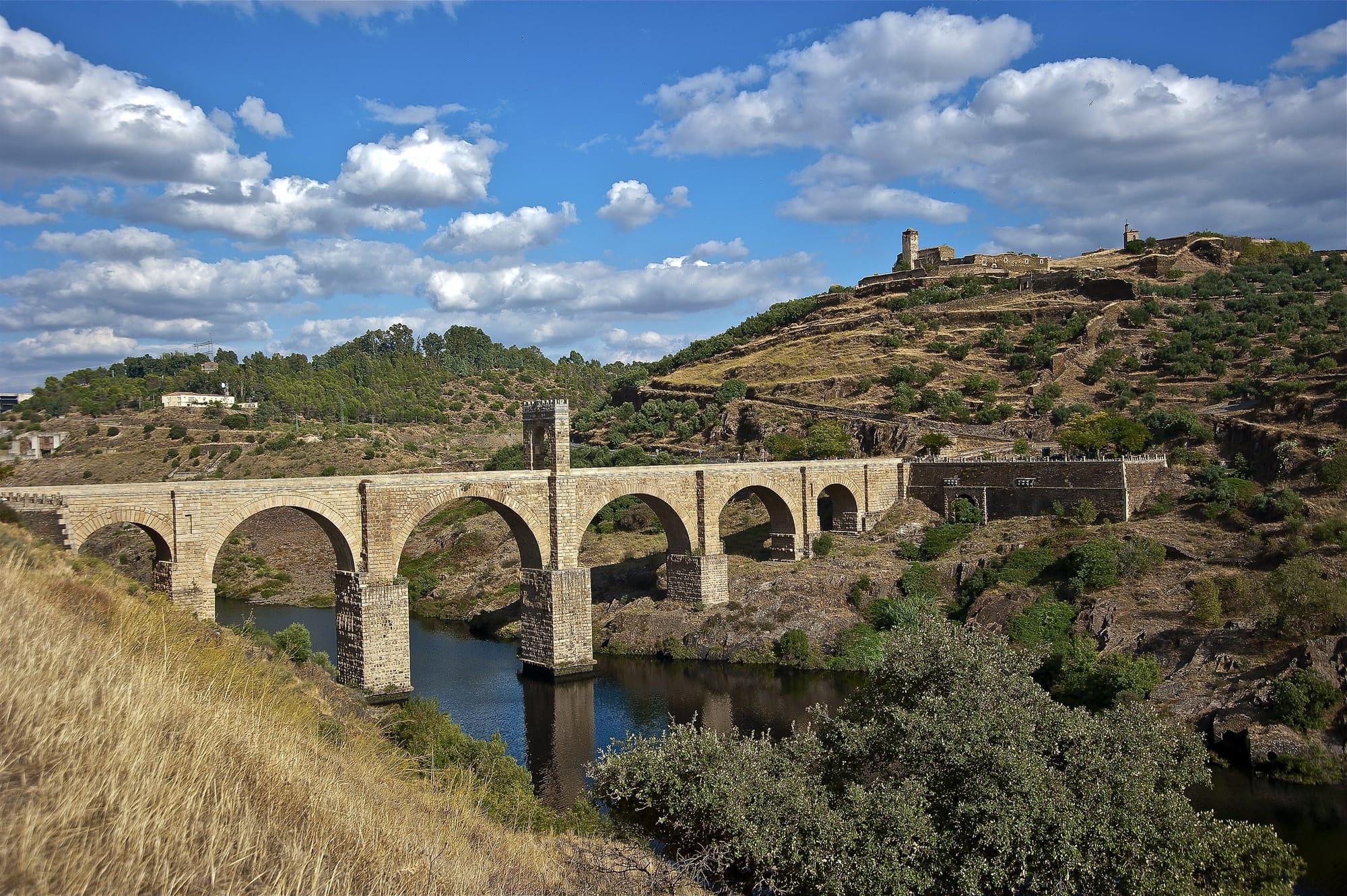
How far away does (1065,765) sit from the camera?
1245 cm

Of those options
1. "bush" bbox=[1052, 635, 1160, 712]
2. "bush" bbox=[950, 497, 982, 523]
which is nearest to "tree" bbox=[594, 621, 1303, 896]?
"bush" bbox=[1052, 635, 1160, 712]

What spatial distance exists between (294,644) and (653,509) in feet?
45.6

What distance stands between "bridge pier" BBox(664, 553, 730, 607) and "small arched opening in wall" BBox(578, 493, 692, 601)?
56 cm

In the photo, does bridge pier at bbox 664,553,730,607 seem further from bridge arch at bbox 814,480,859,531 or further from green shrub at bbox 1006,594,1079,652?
green shrub at bbox 1006,594,1079,652

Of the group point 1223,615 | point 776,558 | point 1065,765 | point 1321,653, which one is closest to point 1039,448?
point 776,558

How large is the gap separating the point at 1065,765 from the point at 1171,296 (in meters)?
52.9

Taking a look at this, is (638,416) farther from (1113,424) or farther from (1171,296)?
(1171,296)

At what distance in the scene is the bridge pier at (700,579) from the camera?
32688mm

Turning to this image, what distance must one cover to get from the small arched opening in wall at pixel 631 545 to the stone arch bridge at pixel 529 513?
0.59 feet

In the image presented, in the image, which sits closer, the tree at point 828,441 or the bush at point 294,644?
the bush at point 294,644

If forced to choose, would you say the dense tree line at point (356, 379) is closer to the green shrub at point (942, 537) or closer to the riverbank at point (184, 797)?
the green shrub at point (942, 537)

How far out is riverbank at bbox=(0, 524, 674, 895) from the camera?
4.09 m

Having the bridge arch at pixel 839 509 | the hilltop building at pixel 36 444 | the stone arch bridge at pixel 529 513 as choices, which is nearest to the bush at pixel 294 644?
the stone arch bridge at pixel 529 513

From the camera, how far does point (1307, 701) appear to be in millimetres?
19109
